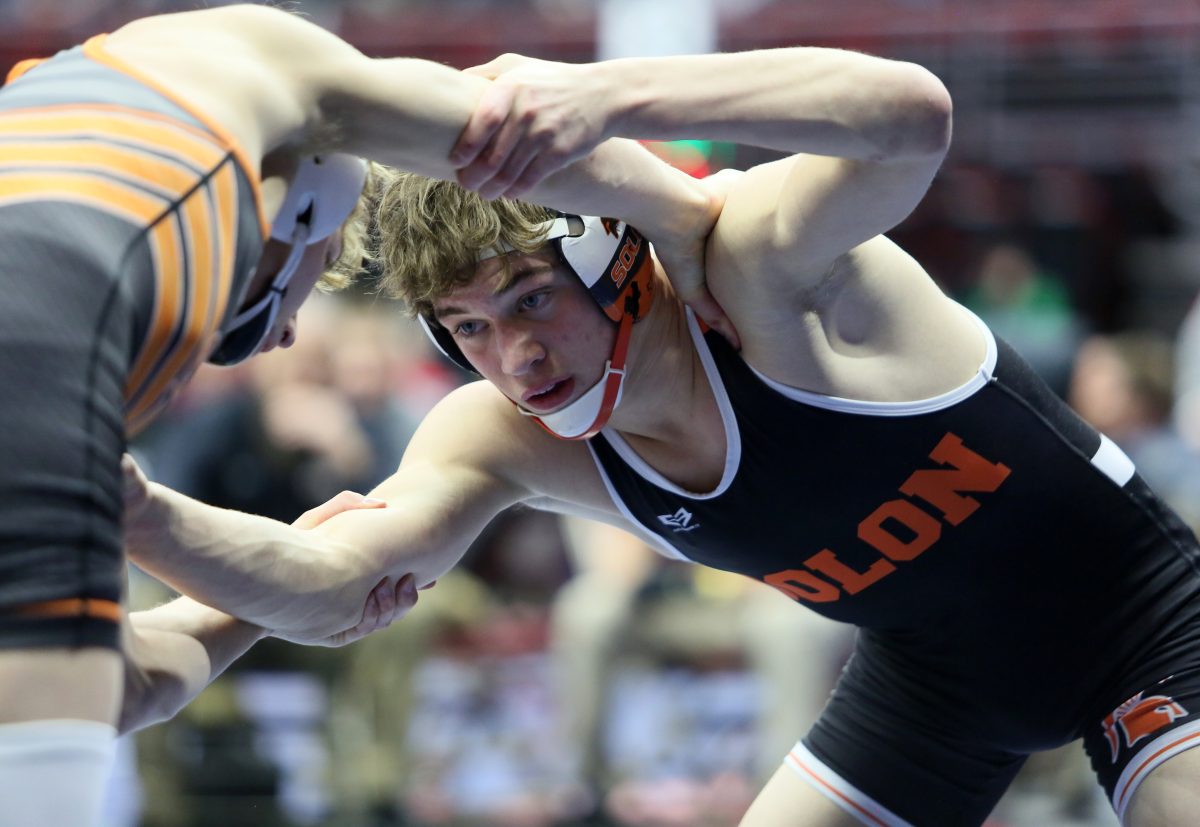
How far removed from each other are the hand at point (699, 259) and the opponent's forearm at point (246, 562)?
33.1 inches

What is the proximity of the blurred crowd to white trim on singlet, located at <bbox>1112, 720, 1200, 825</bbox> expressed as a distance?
3129 mm

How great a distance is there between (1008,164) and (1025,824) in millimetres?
4978

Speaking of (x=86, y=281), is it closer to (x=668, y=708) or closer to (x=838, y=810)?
(x=838, y=810)

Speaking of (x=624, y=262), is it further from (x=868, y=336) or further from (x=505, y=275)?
(x=868, y=336)

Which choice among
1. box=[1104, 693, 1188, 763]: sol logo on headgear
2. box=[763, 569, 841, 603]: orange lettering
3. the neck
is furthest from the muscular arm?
box=[1104, 693, 1188, 763]: sol logo on headgear

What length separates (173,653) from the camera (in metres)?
2.90

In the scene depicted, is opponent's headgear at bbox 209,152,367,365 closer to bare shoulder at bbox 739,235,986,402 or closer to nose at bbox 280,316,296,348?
nose at bbox 280,316,296,348

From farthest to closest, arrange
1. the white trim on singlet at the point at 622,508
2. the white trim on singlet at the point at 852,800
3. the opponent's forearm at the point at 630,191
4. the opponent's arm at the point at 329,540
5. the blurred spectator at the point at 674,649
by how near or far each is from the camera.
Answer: the blurred spectator at the point at 674,649
the white trim on singlet at the point at 852,800
the white trim on singlet at the point at 622,508
the opponent's arm at the point at 329,540
the opponent's forearm at the point at 630,191

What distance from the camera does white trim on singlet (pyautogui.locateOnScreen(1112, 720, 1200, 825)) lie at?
3.12m

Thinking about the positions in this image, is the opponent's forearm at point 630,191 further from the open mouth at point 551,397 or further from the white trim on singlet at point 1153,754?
the white trim on singlet at point 1153,754

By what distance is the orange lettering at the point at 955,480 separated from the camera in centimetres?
313

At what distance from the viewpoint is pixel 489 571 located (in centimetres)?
730

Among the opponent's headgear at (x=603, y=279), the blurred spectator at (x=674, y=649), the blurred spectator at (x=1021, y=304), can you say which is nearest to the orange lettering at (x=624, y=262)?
the opponent's headgear at (x=603, y=279)

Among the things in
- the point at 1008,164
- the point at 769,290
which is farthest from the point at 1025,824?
the point at 1008,164
